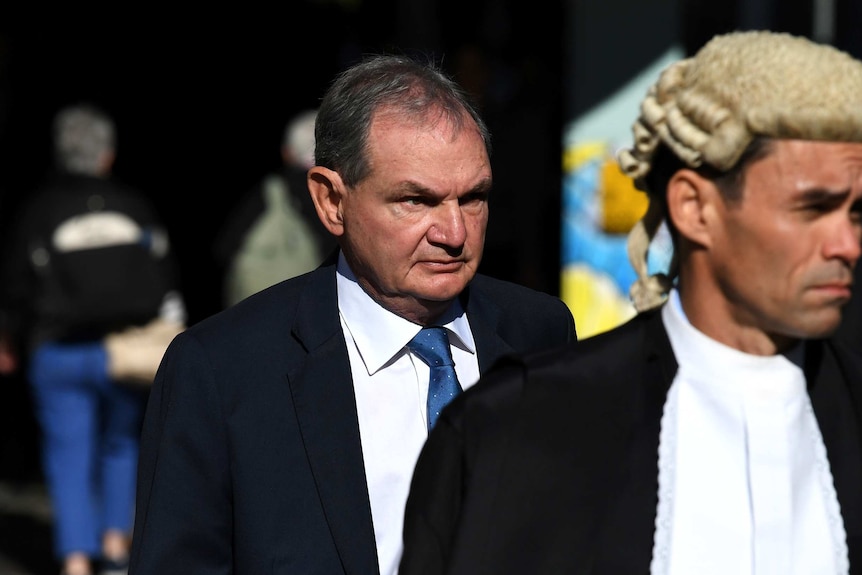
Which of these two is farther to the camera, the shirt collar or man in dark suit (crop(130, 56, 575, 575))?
the shirt collar

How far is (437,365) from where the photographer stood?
112 inches

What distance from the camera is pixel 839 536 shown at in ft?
6.88

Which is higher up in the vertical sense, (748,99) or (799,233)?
(748,99)

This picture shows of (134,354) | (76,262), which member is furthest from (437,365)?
(76,262)

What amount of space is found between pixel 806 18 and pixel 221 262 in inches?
105

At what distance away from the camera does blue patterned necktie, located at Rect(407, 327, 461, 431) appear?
2.78 meters

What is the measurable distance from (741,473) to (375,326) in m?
0.94

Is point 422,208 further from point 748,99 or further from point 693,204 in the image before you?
point 748,99

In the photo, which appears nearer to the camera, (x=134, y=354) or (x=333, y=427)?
(x=333, y=427)

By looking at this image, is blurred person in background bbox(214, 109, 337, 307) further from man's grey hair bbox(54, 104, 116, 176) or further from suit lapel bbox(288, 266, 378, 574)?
suit lapel bbox(288, 266, 378, 574)

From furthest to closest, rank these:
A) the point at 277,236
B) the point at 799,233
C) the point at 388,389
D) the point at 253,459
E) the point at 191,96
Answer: the point at 191,96, the point at 277,236, the point at 388,389, the point at 253,459, the point at 799,233

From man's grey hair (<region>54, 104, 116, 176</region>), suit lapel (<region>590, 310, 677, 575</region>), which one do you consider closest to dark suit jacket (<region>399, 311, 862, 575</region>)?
suit lapel (<region>590, 310, 677, 575</region>)

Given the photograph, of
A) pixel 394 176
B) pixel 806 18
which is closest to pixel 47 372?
pixel 806 18

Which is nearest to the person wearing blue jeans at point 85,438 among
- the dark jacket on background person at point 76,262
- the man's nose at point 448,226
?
the dark jacket on background person at point 76,262
